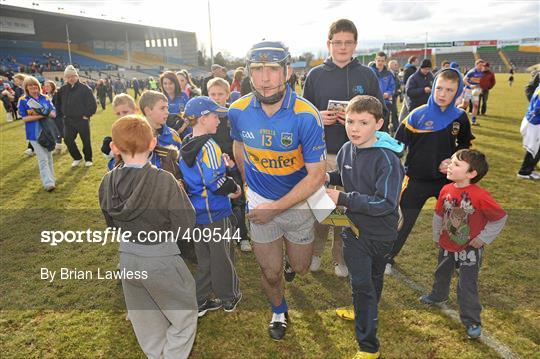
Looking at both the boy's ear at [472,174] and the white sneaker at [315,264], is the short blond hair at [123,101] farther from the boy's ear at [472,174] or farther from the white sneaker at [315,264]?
the boy's ear at [472,174]

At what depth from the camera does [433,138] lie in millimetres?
3773

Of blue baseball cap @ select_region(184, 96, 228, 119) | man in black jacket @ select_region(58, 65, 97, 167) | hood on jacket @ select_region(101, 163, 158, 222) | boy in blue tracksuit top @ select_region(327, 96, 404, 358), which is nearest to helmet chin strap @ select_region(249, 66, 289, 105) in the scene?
boy in blue tracksuit top @ select_region(327, 96, 404, 358)

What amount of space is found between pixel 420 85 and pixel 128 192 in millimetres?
8182

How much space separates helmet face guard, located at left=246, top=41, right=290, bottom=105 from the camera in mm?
2705

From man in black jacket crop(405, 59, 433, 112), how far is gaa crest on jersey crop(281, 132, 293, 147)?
698 cm

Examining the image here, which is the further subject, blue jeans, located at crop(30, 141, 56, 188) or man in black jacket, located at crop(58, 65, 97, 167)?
man in black jacket, located at crop(58, 65, 97, 167)

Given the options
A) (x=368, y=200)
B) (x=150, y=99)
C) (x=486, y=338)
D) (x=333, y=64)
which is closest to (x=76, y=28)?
(x=150, y=99)

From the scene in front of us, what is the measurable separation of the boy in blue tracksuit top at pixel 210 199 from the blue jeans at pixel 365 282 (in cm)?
124

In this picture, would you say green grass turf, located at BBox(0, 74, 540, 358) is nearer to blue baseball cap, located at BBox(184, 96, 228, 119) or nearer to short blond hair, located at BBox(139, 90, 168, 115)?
blue baseball cap, located at BBox(184, 96, 228, 119)

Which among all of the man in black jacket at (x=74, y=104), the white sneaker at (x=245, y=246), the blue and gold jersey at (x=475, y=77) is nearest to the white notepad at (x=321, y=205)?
the white sneaker at (x=245, y=246)

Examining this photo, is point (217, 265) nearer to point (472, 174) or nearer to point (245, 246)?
point (245, 246)

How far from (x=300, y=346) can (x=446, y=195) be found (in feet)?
6.41

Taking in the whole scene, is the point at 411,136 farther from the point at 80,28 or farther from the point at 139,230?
the point at 80,28

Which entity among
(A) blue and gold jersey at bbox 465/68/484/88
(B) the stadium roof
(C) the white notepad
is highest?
(B) the stadium roof
